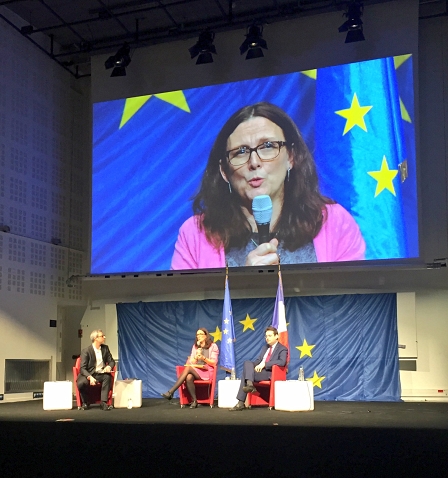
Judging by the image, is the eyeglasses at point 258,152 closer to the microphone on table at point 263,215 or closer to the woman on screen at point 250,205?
the woman on screen at point 250,205

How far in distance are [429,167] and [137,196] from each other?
4.10 metres

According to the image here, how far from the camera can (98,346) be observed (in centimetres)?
762

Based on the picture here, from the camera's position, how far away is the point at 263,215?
8.98m

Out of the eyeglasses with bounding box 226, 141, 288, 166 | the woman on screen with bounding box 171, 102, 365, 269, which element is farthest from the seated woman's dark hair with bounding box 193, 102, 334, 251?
the eyeglasses with bounding box 226, 141, 288, 166

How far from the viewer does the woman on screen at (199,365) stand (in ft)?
25.0

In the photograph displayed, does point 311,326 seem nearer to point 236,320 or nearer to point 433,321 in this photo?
point 236,320

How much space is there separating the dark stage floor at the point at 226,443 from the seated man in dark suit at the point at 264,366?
33cm

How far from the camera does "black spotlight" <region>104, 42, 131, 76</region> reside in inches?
383

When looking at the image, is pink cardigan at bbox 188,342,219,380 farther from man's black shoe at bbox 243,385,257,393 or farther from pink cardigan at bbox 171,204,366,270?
pink cardigan at bbox 171,204,366,270

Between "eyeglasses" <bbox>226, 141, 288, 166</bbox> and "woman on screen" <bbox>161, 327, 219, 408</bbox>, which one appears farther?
"eyeglasses" <bbox>226, 141, 288, 166</bbox>

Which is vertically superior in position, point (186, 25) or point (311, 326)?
point (186, 25)

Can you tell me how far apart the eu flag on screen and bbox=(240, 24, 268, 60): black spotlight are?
0.89 m

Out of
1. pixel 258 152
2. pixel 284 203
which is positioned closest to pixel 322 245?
pixel 284 203

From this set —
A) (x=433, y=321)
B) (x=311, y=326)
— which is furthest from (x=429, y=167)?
(x=311, y=326)
